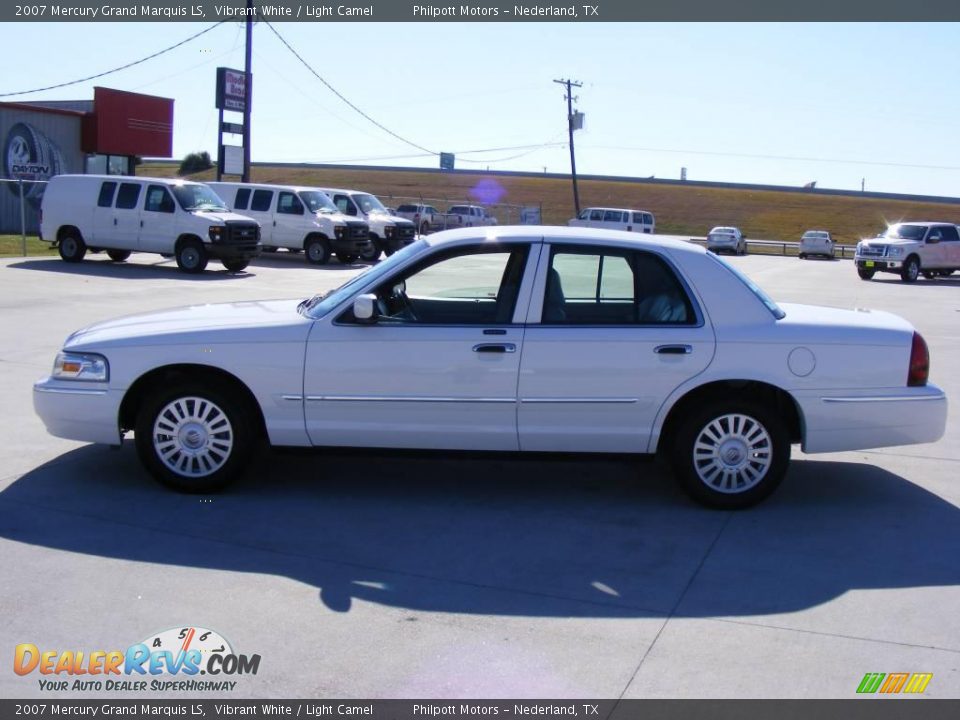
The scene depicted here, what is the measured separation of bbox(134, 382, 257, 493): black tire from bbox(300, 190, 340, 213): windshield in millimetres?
21930

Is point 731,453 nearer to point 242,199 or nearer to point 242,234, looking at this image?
point 242,234

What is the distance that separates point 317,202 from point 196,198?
520 cm

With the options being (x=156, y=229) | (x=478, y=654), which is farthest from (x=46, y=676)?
(x=156, y=229)

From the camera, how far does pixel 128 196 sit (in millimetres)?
22953

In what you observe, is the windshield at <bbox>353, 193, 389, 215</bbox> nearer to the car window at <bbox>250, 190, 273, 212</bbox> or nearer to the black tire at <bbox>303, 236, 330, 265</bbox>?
the car window at <bbox>250, 190, 273, 212</bbox>

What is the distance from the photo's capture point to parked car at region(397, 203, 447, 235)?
1766 inches

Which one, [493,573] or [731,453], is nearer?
[493,573]

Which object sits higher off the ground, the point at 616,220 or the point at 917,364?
the point at 616,220

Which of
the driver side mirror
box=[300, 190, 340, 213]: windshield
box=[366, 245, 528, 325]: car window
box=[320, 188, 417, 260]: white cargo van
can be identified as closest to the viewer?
the driver side mirror

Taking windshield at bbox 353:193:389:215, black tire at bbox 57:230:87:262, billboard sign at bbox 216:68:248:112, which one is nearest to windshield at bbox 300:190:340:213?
windshield at bbox 353:193:389:215

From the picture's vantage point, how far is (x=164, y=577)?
4.74 metres

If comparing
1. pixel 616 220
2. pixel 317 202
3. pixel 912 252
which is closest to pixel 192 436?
pixel 317 202

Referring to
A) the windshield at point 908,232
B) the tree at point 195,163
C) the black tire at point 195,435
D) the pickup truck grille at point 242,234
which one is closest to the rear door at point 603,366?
the black tire at point 195,435

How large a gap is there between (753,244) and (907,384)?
5877 cm
